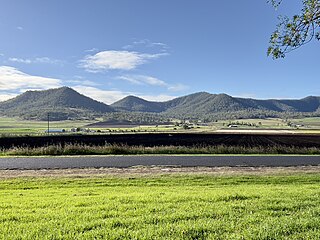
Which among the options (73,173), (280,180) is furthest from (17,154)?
(280,180)

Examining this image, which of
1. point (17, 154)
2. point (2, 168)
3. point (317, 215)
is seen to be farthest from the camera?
point (17, 154)

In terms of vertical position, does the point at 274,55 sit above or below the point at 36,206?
above

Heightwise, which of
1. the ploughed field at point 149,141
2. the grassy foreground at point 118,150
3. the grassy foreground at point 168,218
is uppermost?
the grassy foreground at point 168,218

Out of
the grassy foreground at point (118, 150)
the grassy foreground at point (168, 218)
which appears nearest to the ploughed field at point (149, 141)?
the grassy foreground at point (118, 150)

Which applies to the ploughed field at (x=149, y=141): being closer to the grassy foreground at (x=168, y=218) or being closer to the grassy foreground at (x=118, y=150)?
the grassy foreground at (x=118, y=150)

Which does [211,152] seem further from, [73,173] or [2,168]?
[2,168]

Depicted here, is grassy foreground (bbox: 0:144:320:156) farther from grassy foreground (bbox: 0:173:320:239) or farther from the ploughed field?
grassy foreground (bbox: 0:173:320:239)

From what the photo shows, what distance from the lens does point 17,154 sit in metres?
29.8

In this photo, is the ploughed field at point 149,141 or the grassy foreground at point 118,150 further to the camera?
the ploughed field at point 149,141

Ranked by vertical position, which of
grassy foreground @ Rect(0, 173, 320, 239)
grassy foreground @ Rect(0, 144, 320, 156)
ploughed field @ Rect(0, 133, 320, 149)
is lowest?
ploughed field @ Rect(0, 133, 320, 149)

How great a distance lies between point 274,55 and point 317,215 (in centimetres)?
408

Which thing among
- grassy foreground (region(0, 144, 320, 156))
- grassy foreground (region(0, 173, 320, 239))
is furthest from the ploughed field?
grassy foreground (region(0, 173, 320, 239))

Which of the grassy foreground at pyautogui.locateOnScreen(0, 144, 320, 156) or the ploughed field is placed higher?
the grassy foreground at pyautogui.locateOnScreen(0, 144, 320, 156)

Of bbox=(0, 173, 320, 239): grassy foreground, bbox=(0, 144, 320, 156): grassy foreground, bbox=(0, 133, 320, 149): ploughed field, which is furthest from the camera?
bbox=(0, 133, 320, 149): ploughed field
